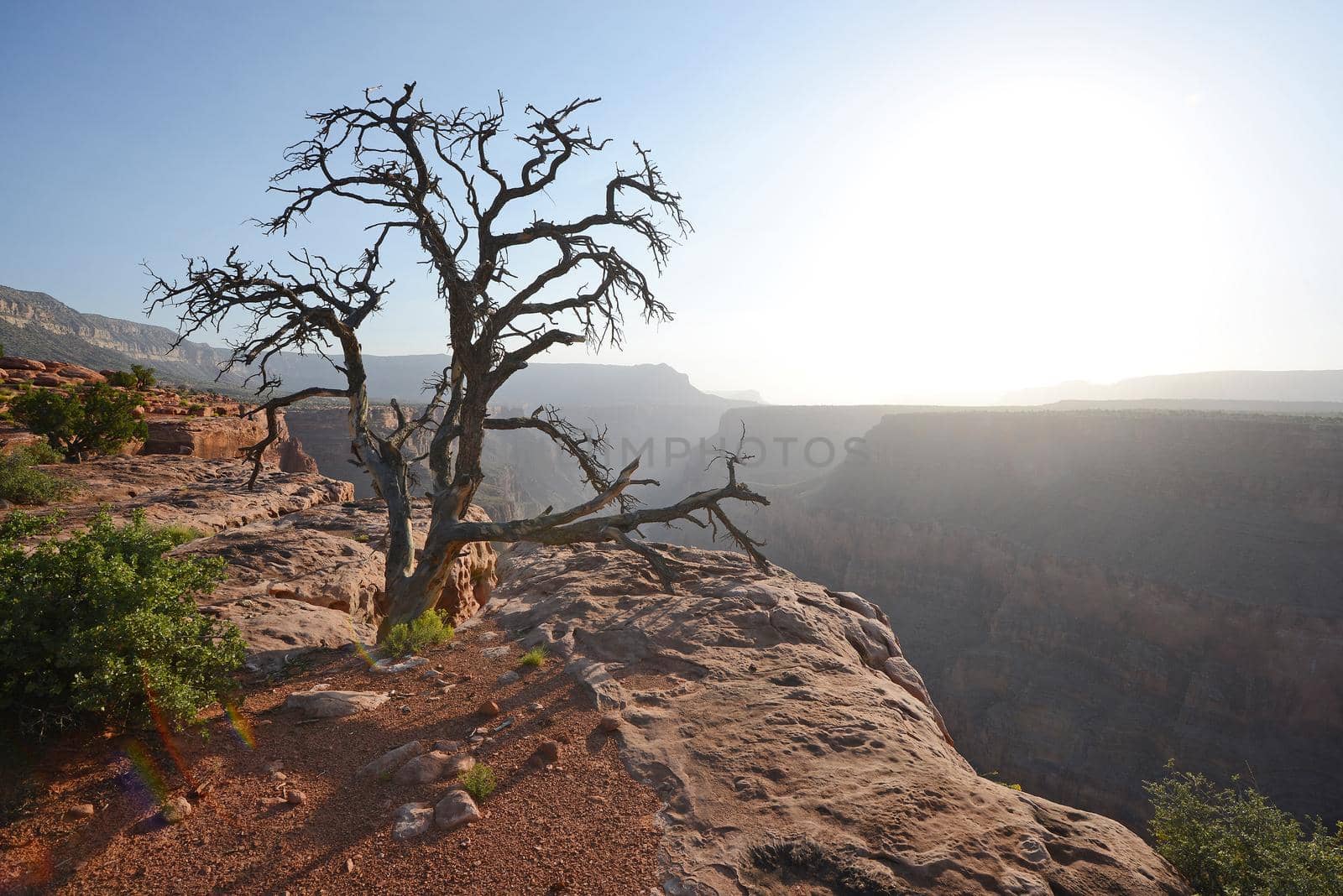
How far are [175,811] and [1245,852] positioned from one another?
45.6 feet

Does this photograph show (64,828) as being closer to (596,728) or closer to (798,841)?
(596,728)

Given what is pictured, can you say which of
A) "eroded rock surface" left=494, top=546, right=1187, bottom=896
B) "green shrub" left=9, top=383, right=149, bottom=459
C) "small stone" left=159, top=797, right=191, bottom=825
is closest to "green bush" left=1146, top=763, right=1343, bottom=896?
"eroded rock surface" left=494, top=546, right=1187, bottom=896

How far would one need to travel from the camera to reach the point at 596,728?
4.75 meters

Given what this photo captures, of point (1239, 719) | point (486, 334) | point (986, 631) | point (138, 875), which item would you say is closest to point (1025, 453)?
point (986, 631)

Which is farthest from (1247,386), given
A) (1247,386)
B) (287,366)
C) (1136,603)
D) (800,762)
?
(287,366)

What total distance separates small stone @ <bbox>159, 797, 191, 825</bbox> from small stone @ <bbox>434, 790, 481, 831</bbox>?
4.61 feet

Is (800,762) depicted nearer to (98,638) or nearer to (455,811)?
(455,811)

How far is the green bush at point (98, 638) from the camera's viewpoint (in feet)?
11.1

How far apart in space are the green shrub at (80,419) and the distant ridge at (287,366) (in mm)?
45479

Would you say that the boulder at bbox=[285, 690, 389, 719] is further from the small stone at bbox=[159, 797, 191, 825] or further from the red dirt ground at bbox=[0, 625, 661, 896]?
the small stone at bbox=[159, 797, 191, 825]

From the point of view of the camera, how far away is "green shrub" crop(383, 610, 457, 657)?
20.7 feet

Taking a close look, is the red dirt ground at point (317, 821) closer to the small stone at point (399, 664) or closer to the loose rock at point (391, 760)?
the loose rock at point (391, 760)

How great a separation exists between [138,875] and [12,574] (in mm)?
2123

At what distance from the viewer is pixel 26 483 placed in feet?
34.7
